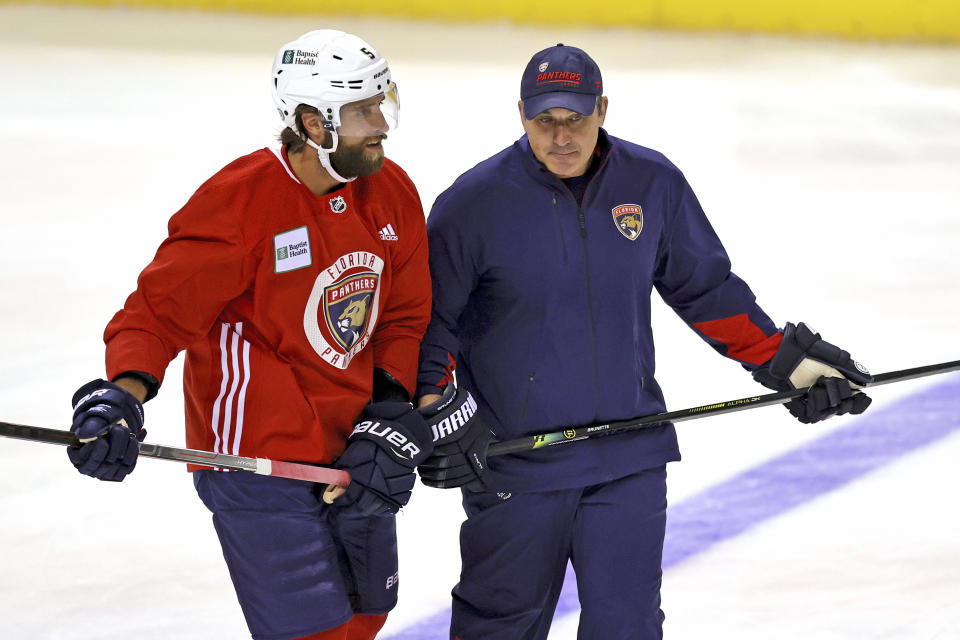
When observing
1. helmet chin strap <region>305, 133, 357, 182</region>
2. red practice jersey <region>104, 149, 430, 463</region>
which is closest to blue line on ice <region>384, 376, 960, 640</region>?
red practice jersey <region>104, 149, 430, 463</region>

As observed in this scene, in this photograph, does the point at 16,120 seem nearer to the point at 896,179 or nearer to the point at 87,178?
the point at 87,178

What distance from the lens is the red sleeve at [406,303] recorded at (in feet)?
8.68

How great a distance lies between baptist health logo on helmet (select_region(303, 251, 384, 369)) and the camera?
250cm

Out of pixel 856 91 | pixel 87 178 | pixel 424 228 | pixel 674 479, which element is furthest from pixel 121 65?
pixel 424 228

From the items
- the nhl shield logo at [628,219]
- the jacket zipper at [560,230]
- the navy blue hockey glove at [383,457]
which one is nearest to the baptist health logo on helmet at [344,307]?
the navy blue hockey glove at [383,457]

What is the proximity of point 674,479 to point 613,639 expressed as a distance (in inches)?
53.4

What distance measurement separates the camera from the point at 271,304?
247cm

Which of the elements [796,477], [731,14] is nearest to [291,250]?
[796,477]

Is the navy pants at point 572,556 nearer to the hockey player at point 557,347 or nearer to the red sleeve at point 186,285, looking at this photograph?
the hockey player at point 557,347

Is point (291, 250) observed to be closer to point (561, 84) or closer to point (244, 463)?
point (244, 463)

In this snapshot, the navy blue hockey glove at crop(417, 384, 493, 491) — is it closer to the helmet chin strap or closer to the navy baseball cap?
the helmet chin strap

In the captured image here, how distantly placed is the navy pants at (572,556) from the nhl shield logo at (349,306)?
0.49 m

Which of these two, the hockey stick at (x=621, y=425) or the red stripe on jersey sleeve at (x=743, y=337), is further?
the red stripe on jersey sleeve at (x=743, y=337)

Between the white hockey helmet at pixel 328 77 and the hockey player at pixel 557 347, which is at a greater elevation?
the white hockey helmet at pixel 328 77
